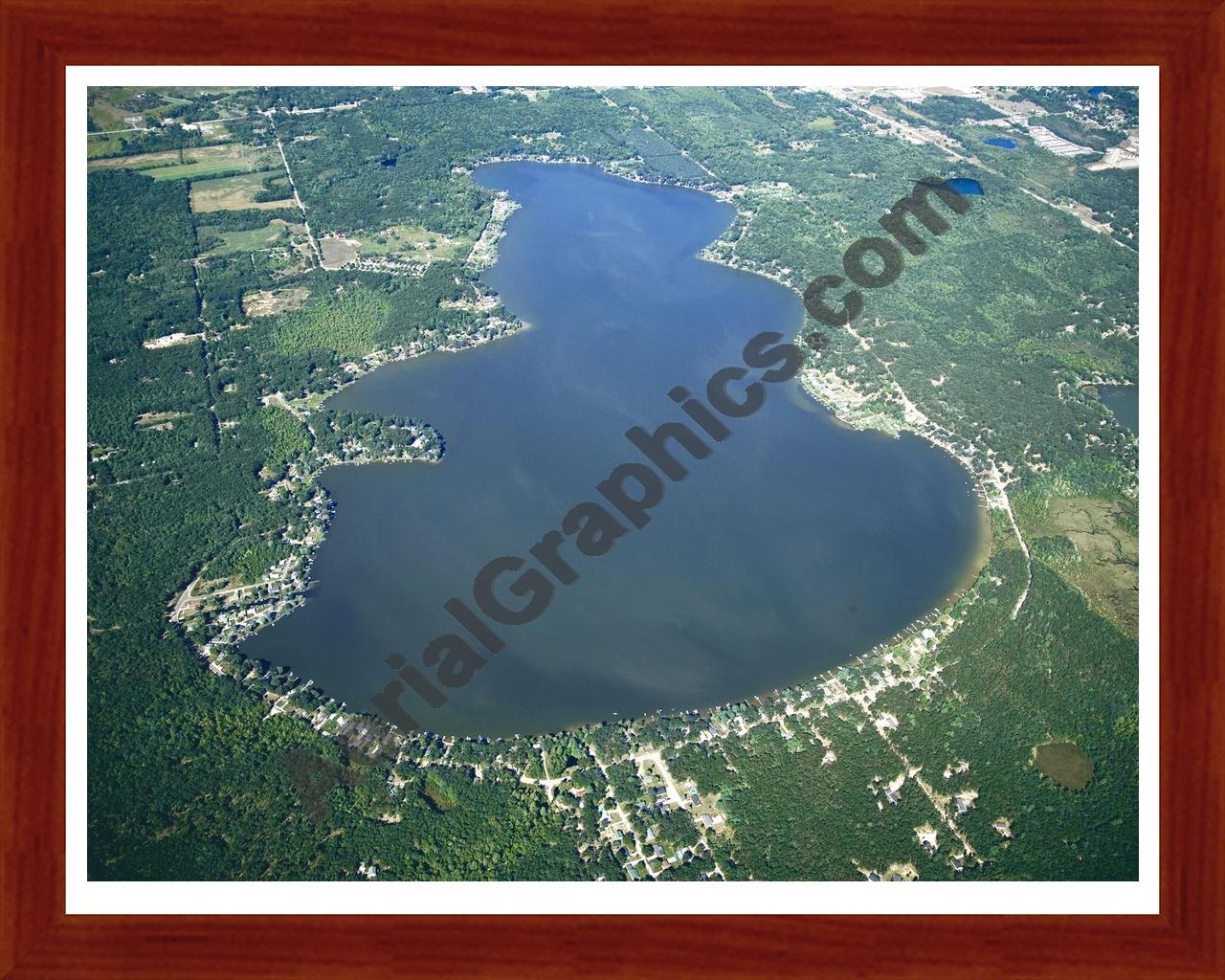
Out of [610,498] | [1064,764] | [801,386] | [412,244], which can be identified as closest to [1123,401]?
[801,386]

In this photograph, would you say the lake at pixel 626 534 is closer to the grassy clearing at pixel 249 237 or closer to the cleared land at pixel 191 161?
the grassy clearing at pixel 249 237

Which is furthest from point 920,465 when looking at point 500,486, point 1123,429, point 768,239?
point 768,239

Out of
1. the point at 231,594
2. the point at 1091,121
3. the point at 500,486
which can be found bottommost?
the point at 231,594

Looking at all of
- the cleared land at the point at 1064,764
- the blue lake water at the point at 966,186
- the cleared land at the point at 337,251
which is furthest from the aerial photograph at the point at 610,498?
the blue lake water at the point at 966,186

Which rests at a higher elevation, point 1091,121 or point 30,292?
point 1091,121

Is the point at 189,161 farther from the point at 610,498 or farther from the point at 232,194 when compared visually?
the point at 610,498

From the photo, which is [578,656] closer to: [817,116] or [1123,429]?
[1123,429]

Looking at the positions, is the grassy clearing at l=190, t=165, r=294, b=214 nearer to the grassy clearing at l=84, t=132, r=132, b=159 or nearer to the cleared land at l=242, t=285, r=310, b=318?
the grassy clearing at l=84, t=132, r=132, b=159
